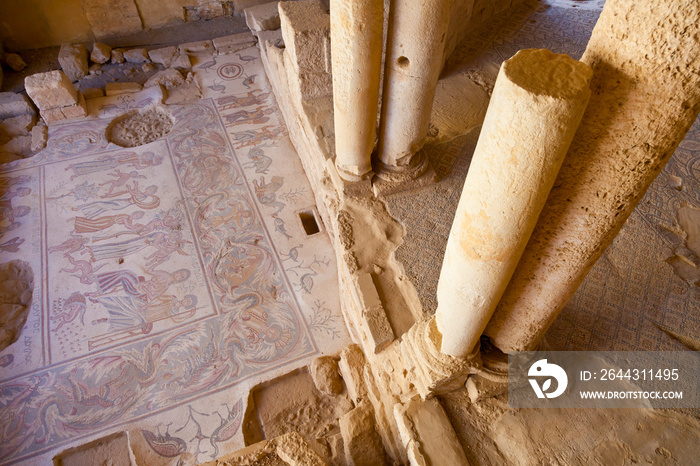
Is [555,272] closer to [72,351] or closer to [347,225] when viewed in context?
[347,225]

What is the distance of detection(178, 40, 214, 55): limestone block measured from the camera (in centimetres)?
642

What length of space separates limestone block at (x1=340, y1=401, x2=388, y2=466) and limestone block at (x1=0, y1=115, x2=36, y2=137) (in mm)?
5341

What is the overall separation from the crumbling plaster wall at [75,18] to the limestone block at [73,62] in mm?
452

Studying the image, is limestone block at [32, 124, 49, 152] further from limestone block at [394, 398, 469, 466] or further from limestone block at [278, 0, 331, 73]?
limestone block at [394, 398, 469, 466]

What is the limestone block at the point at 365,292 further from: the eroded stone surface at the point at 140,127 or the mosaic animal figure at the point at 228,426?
the eroded stone surface at the point at 140,127

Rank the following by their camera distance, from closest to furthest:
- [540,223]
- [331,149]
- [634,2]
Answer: [634,2] < [540,223] < [331,149]

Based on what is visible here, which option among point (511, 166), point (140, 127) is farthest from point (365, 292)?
point (140, 127)

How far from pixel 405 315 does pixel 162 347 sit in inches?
83.7

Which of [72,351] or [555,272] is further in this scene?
[72,351]

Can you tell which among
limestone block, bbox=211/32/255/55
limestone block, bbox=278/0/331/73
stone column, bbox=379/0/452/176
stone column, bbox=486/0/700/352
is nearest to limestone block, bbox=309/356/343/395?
stone column, bbox=379/0/452/176

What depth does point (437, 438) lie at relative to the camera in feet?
8.16

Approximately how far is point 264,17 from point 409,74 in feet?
13.3

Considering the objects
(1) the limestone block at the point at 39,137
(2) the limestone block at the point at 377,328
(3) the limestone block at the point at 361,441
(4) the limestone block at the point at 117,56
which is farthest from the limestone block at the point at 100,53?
(3) the limestone block at the point at 361,441

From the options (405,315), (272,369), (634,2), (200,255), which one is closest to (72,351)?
(200,255)
